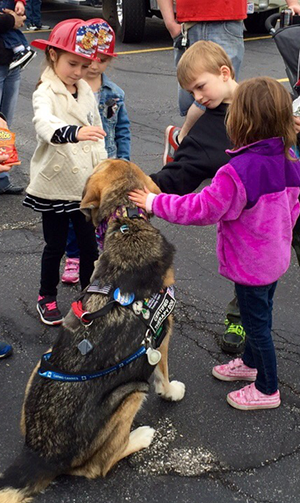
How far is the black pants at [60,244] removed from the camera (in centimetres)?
381

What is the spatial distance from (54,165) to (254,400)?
5.69ft

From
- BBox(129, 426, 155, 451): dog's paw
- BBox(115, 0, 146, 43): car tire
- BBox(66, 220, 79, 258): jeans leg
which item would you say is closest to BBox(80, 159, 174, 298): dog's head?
BBox(129, 426, 155, 451): dog's paw

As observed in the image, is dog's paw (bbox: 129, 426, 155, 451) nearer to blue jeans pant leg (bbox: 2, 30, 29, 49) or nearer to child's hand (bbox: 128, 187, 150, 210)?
child's hand (bbox: 128, 187, 150, 210)

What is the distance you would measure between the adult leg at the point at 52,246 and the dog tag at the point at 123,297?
44.9 inches

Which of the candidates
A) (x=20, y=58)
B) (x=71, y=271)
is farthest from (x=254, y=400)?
(x=20, y=58)

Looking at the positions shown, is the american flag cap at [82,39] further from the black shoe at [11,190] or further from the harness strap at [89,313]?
the black shoe at [11,190]

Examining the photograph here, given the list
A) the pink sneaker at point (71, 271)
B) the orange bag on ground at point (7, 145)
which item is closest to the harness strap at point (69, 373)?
the orange bag on ground at point (7, 145)

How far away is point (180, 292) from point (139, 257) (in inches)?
60.3

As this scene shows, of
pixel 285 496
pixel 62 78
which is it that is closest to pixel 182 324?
pixel 285 496

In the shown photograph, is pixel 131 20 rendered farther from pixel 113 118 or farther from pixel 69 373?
pixel 69 373

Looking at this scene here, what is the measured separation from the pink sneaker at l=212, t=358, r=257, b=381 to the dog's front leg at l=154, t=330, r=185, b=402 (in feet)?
0.89

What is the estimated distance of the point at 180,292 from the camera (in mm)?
4359

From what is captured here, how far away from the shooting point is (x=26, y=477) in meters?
2.55

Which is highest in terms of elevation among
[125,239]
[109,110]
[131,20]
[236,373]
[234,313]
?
[109,110]
